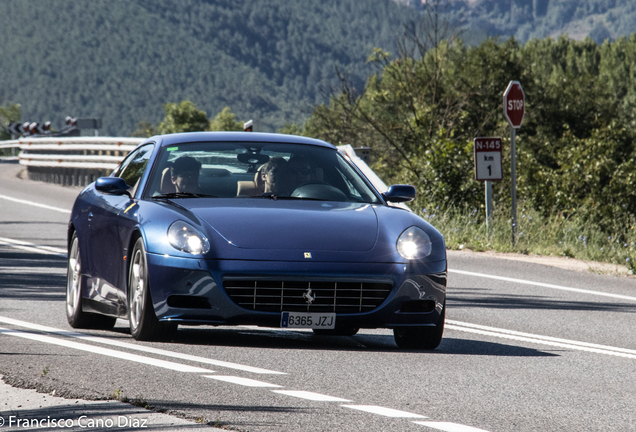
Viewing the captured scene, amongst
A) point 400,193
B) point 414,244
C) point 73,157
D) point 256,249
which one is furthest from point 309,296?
point 73,157

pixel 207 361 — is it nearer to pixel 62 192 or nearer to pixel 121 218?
pixel 121 218

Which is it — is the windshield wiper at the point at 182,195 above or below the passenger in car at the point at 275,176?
below

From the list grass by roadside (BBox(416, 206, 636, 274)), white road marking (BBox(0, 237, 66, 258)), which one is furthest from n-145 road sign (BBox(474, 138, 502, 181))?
white road marking (BBox(0, 237, 66, 258))

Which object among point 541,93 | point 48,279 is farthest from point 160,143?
→ point 541,93

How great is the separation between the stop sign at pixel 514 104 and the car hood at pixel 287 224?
997 cm

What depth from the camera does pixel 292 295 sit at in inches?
249

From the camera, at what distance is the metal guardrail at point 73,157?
25453mm

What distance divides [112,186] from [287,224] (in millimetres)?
1440

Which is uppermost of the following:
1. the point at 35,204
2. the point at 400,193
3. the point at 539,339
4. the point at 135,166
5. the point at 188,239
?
the point at 135,166

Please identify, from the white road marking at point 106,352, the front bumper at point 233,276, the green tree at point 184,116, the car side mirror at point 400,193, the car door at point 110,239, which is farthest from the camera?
the green tree at point 184,116

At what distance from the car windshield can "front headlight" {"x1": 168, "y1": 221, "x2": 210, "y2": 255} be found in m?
0.70

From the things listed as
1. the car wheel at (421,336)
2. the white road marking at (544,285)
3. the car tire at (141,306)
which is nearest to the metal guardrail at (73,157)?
the white road marking at (544,285)

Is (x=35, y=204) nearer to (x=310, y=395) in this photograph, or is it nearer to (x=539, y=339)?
(x=539, y=339)

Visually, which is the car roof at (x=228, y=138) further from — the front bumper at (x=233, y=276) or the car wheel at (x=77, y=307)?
the front bumper at (x=233, y=276)
